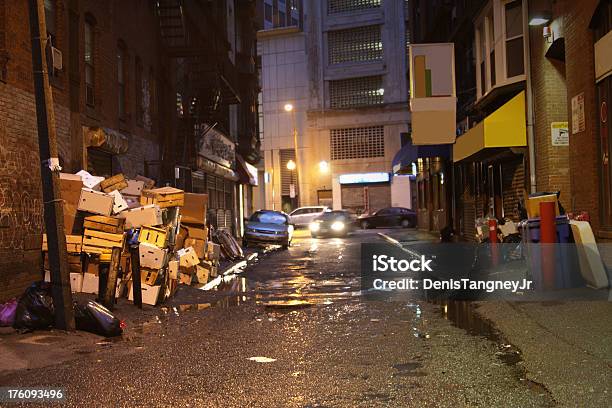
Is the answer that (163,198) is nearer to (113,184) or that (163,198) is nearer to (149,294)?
(113,184)

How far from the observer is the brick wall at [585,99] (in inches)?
452

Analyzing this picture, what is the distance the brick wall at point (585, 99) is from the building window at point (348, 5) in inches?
1672

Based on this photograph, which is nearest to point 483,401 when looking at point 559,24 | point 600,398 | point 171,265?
point 600,398

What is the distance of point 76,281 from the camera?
10.3 metres

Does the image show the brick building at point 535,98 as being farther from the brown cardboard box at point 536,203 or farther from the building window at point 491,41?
the brown cardboard box at point 536,203

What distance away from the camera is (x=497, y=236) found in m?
13.4

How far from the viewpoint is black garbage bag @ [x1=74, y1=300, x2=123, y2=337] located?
315 inches

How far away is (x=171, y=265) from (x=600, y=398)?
7.87 m

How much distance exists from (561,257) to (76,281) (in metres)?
7.59

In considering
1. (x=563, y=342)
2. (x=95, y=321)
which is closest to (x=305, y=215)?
(x=95, y=321)

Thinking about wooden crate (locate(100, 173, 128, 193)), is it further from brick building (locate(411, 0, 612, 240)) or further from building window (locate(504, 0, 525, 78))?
building window (locate(504, 0, 525, 78))

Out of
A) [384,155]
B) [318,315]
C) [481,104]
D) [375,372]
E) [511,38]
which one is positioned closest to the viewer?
[375,372]

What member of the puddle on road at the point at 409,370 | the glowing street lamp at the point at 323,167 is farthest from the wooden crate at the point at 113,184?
the glowing street lamp at the point at 323,167

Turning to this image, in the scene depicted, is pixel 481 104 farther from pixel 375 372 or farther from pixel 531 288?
pixel 375 372
